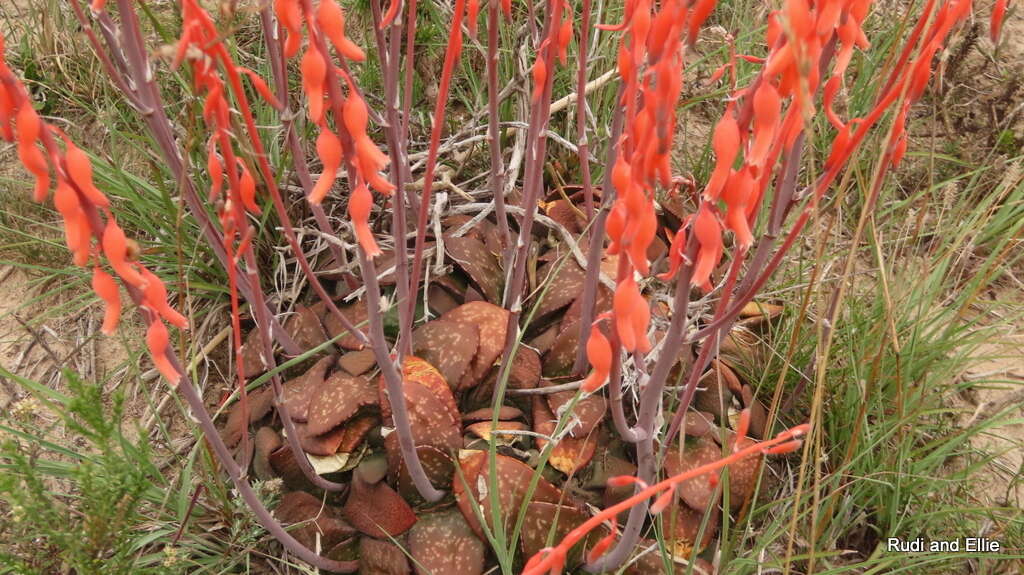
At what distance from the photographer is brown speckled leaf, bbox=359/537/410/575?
1761 millimetres

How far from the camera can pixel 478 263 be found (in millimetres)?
2227

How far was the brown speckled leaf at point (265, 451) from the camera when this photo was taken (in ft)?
6.38

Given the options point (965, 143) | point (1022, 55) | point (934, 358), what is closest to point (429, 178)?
point (934, 358)

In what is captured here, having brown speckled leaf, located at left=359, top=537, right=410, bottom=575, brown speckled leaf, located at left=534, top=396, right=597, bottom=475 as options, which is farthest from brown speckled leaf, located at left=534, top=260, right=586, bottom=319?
brown speckled leaf, located at left=359, top=537, right=410, bottom=575

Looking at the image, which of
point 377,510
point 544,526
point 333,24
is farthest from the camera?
point 377,510

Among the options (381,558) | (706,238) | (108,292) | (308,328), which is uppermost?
(706,238)

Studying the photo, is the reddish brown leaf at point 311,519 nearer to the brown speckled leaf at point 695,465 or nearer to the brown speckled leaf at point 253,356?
the brown speckled leaf at point 253,356

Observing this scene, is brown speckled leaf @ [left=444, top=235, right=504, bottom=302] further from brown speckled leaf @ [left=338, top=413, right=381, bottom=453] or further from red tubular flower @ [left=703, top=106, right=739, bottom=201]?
red tubular flower @ [left=703, top=106, right=739, bottom=201]

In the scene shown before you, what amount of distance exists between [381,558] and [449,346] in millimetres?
524

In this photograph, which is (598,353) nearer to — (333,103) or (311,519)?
(333,103)

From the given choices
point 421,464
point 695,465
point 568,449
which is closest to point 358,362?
point 421,464

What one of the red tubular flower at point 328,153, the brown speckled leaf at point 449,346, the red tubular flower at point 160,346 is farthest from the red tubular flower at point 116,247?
the brown speckled leaf at point 449,346

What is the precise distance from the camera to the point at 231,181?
1063 millimetres

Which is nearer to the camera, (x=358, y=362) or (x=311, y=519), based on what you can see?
(x=311, y=519)
